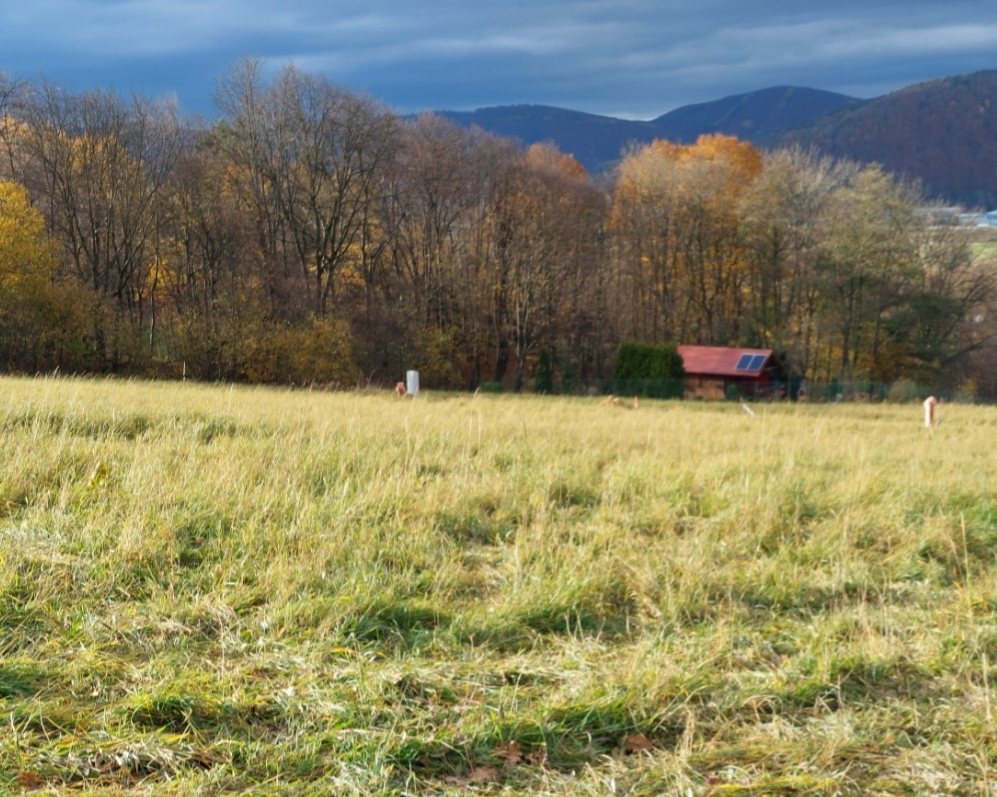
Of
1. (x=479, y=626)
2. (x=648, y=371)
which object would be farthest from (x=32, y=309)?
(x=479, y=626)

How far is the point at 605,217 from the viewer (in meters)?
61.2

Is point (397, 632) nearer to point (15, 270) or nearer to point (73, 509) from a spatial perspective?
point (73, 509)

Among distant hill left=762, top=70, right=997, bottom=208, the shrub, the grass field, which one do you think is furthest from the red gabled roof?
distant hill left=762, top=70, right=997, bottom=208

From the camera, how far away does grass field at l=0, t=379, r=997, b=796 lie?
3.50 metres

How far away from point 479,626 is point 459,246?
5122 cm

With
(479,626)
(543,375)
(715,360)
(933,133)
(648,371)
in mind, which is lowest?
(543,375)

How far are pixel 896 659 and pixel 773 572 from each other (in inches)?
50.3

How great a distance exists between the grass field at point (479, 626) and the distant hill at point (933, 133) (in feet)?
449

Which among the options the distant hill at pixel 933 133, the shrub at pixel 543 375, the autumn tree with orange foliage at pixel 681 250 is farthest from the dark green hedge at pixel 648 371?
the distant hill at pixel 933 133

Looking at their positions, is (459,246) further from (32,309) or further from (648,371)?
(32,309)

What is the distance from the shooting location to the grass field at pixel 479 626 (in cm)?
350

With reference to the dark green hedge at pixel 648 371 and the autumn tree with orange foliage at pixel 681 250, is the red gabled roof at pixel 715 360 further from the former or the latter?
the autumn tree with orange foliage at pixel 681 250

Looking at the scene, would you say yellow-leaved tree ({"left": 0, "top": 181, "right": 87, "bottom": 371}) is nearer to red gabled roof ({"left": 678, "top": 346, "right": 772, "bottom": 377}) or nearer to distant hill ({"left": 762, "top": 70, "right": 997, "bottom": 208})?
red gabled roof ({"left": 678, "top": 346, "right": 772, "bottom": 377})

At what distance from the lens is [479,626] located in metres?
4.76
